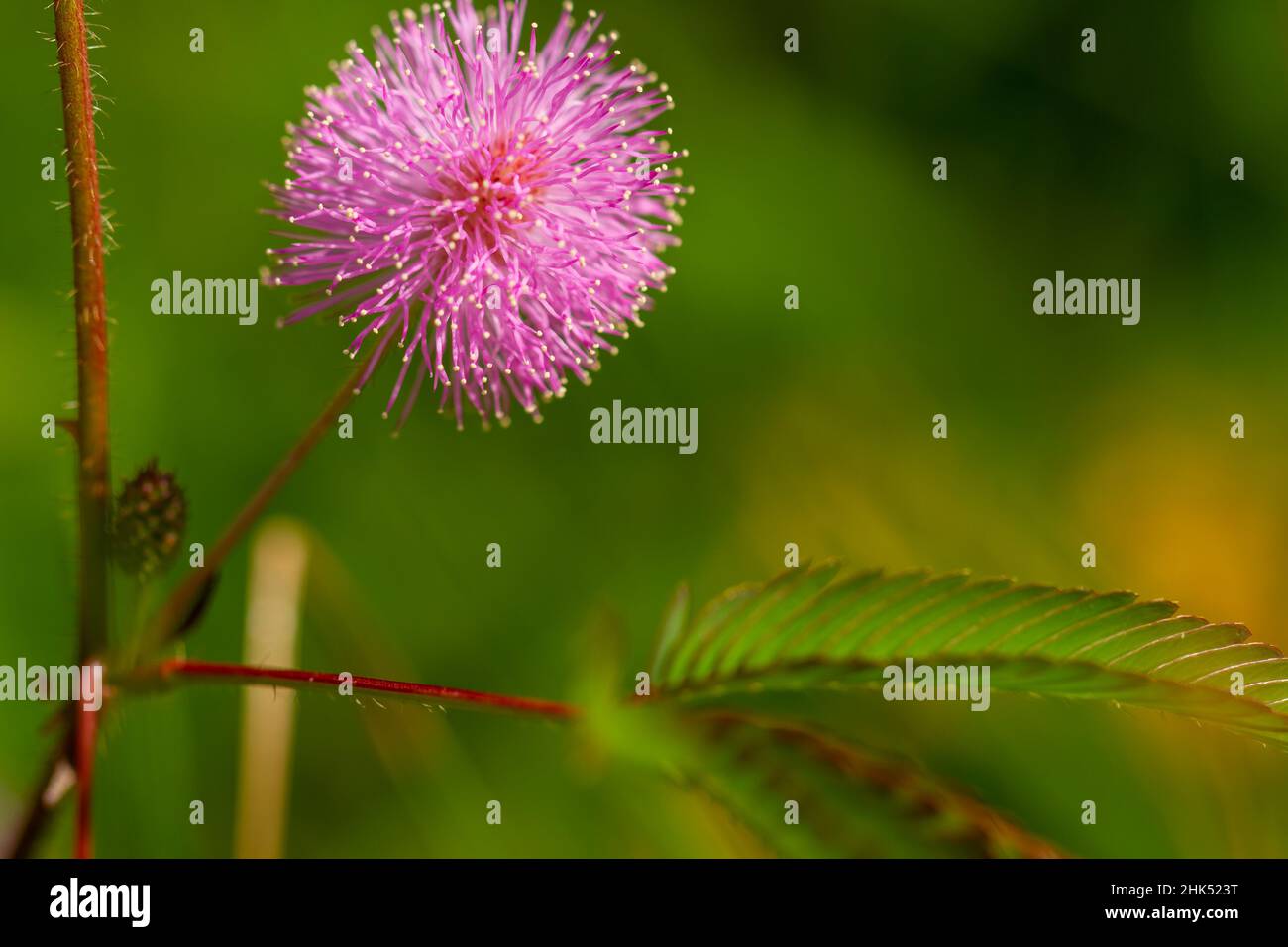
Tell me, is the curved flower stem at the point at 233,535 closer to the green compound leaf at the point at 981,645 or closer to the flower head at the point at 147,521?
the flower head at the point at 147,521

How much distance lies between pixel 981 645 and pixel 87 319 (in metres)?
1.29

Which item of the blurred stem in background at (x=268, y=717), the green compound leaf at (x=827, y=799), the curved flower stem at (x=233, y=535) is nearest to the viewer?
the green compound leaf at (x=827, y=799)

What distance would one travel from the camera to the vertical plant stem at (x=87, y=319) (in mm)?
1479

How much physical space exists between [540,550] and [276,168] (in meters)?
1.74

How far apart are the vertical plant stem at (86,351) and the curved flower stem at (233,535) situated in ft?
0.26

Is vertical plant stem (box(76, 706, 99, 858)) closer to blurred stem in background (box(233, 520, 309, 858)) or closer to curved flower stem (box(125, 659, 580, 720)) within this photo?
curved flower stem (box(125, 659, 580, 720))

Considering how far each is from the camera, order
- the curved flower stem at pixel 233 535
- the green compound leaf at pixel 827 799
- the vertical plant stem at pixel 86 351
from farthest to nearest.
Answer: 1. the curved flower stem at pixel 233 535
2. the vertical plant stem at pixel 86 351
3. the green compound leaf at pixel 827 799

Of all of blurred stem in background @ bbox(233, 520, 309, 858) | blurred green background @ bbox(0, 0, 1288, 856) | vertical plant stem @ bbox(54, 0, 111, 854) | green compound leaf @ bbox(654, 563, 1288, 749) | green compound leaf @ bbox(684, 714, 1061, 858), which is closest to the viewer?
green compound leaf @ bbox(684, 714, 1061, 858)

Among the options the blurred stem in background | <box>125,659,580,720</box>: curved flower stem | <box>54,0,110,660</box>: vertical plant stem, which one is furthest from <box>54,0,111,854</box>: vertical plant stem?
the blurred stem in background

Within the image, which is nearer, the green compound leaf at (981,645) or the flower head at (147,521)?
the green compound leaf at (981,645)

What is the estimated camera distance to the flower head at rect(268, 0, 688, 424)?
180 cm

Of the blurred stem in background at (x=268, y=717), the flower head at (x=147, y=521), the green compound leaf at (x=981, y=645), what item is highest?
the flower head at (x=147, y=521)

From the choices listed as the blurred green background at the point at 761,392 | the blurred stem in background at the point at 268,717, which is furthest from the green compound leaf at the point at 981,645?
the blurred green background at the point at 761,392

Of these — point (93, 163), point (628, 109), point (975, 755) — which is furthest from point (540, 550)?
point (93, 163)
